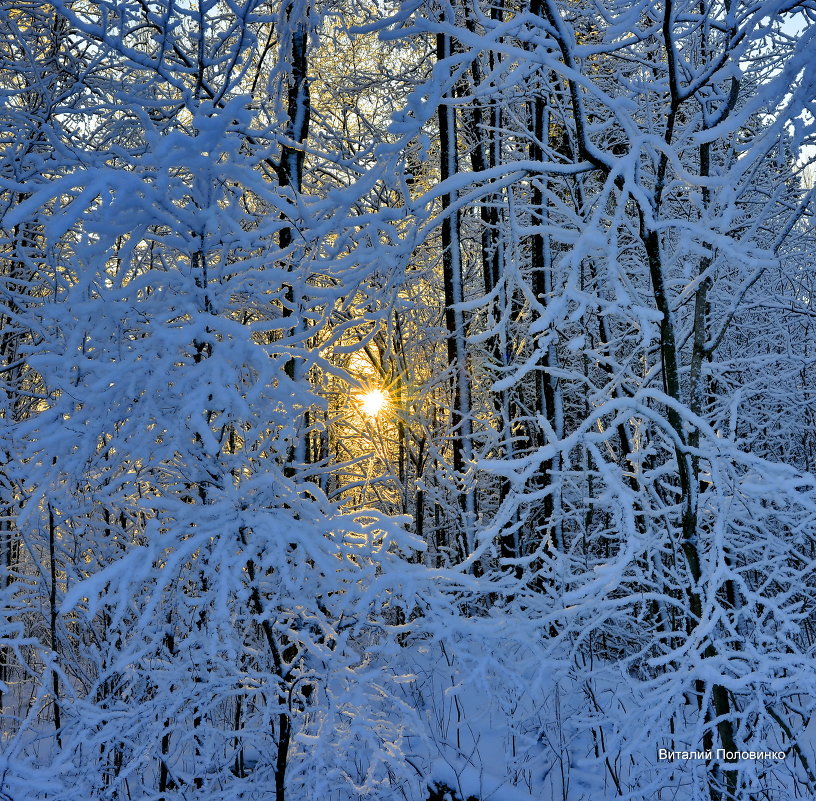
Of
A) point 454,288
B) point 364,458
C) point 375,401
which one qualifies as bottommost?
point 364,458

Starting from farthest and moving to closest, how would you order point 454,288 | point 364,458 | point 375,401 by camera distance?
point 375,401 < point 454,288 < point 364,458

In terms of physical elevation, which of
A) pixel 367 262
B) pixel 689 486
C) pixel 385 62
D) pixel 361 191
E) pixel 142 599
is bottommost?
pixel 142 599

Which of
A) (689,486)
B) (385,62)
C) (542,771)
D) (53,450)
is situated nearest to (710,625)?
(689,486)

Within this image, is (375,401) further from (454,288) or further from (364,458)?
(364,458)

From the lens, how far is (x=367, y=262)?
3.08 metres

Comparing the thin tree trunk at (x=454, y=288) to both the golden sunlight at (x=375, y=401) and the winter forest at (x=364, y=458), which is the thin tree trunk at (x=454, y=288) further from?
the winter forest at (x=364, y=458)

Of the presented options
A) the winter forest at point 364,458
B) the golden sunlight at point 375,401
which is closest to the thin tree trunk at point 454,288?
the golden sunlight at point 375,401

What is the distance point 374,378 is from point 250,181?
5.82 m

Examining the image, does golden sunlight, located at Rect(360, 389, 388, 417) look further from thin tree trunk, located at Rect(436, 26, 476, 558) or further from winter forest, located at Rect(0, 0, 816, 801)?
winter forest, located at Rect(0, 0, 816, 801)

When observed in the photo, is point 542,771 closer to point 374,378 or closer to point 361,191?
point 361,191

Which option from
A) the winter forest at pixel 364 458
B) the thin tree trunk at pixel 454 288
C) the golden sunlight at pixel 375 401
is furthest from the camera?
the golden sunlight at pixel 375 401

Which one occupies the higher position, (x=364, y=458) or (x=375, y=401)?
(x=375, y=401)

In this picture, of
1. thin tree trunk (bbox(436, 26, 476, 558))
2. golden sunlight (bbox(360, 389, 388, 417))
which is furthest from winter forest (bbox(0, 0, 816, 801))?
golden sunlight (bbox(360, 389, 388, 417))

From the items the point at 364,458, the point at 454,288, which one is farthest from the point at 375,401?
the point at 364,458
